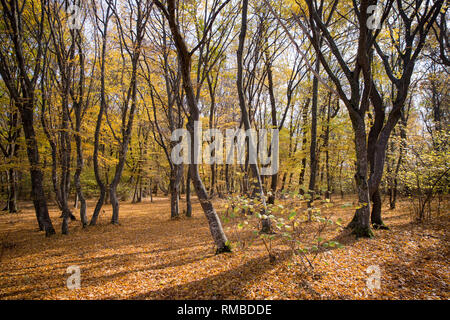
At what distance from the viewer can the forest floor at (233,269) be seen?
3.00 meters

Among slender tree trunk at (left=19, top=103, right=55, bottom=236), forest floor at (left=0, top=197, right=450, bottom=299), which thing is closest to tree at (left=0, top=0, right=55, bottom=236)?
slender tree trunk at (left=19, top=103, right=55, bottom=236)

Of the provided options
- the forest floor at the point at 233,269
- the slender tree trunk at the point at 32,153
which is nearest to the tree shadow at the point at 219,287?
the forest floor at the point at 233,269

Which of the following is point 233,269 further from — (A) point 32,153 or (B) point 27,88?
(B) point 27,88

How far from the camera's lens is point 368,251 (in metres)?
4.36

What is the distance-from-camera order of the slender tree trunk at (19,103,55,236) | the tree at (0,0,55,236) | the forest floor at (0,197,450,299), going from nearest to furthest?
the forest floor at (0,197,450,299)
the tree at (0,0,55,236)
the slender tree trunk at (19,103,55,236)

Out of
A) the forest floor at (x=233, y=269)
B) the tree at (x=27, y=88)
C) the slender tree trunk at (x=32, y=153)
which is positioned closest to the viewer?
the forest floor at (x=233, y=269)

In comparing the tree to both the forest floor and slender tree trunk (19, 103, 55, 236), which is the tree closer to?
slender tree trunk (19, 103, 55, 236)

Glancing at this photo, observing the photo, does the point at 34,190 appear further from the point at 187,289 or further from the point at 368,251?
the point at 368,251

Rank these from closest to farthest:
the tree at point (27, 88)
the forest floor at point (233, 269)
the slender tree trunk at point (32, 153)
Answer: the forest floor at point (233, 269)
the tree at point (27, 88)
the slender tree trunk at point (32, 153)

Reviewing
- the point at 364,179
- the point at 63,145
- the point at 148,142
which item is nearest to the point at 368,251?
the point at 364,179

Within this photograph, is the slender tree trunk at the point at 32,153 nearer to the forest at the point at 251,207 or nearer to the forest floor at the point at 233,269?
the forest at the point at 251,207

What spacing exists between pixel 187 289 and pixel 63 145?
8.65m

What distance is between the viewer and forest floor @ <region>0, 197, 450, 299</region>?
3004mm

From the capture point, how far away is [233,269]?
3.84 metres
